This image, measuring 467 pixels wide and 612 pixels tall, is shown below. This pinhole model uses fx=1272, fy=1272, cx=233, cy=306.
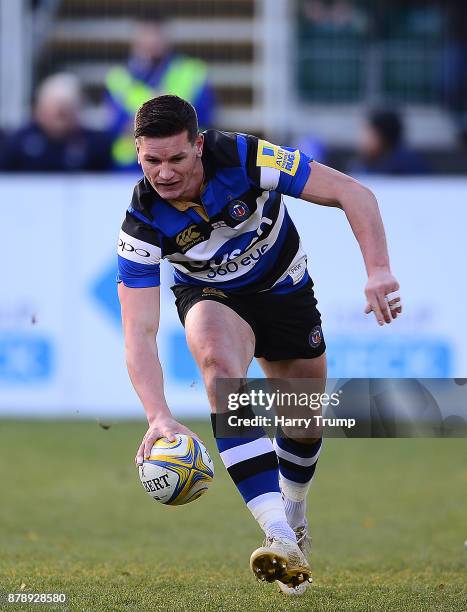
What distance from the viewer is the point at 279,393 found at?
18.8 feet

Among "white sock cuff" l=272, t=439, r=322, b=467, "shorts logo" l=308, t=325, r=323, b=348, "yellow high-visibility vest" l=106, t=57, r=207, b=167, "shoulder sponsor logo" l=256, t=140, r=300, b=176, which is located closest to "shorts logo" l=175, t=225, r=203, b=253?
"shoulder sponsor logo" l=256, t=140, r=300, b=176

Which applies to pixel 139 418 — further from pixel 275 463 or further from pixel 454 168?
pixel 275 463

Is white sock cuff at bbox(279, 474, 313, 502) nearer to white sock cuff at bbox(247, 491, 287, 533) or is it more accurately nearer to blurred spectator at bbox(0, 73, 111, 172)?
white sock cuff at bbox(247, 491, 287, 533)

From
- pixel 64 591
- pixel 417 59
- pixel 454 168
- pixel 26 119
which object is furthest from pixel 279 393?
pixel 417 59

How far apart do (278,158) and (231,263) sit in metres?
0.62

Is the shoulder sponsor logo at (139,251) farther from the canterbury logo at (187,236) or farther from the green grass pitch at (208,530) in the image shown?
the green grass pitch at (208,530)

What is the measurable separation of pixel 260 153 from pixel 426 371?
6.47m

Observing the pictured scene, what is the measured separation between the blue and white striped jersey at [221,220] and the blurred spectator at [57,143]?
696cm

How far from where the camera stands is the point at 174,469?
5.11 meters

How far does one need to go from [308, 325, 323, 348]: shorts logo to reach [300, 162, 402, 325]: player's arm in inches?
40.1

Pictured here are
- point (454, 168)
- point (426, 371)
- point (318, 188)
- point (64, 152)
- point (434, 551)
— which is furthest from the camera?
point (454, 168)

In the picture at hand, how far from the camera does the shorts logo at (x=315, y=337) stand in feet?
21.2

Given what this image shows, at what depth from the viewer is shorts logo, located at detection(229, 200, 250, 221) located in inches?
229

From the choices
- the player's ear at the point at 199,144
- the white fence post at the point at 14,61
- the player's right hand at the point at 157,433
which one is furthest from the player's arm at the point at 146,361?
the white fence post at the point at 14,61
